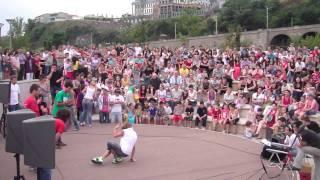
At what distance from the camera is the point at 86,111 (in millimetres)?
16812

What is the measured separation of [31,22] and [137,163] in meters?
→ 113

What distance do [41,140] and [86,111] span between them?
1083 cm

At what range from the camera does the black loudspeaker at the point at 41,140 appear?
6016 millimetres

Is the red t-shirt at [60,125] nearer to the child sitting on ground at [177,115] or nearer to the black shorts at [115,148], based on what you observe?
the black shorts at [115,148]

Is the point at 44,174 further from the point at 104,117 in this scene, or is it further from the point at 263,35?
the point at 263,35

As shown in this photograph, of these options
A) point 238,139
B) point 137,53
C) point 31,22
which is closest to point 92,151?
point 238,139

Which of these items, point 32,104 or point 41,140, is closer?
point 41,140

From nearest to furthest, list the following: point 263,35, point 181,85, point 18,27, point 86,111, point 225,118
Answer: point 225,118 < point 86,111 < point 181,85 < point 263,35 < point 18,27

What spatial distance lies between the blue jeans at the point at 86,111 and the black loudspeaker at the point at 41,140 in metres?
10.6

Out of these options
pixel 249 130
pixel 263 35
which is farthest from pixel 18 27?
pixel 249 130

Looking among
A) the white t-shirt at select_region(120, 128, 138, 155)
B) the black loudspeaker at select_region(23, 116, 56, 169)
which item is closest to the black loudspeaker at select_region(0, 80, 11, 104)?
the white t-shirt at select_region(120, 128, 138, 155)

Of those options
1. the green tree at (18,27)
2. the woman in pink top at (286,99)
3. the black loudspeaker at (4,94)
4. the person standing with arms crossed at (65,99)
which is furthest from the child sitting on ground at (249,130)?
the green tree at (18,27)

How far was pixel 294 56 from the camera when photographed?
21.2m

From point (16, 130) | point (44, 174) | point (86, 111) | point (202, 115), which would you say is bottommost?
point (202, 115)
